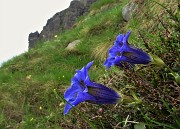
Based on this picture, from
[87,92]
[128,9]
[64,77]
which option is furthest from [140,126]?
[128,9]

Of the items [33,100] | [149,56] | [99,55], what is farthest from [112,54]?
[99,55]

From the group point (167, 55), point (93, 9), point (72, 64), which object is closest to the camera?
point (167, 55)

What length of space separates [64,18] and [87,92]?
1969 cm

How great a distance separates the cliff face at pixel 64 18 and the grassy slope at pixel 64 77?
782cm

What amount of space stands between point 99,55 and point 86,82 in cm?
619

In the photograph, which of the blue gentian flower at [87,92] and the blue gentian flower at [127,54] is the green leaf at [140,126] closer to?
the blue gentian flower at [87,92]

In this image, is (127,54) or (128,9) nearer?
(127,54)

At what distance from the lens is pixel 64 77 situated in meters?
7.12

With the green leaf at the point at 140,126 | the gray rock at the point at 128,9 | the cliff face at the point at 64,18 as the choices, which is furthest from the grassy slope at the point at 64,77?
the cliff face at the point at 64,18

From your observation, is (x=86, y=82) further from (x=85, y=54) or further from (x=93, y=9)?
(x=93, y=9)

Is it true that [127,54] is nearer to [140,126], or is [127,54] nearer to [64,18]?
[140,126]

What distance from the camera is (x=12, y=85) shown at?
24.8 ft

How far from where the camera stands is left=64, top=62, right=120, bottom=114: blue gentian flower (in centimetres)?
151

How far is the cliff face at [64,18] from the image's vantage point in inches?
794
